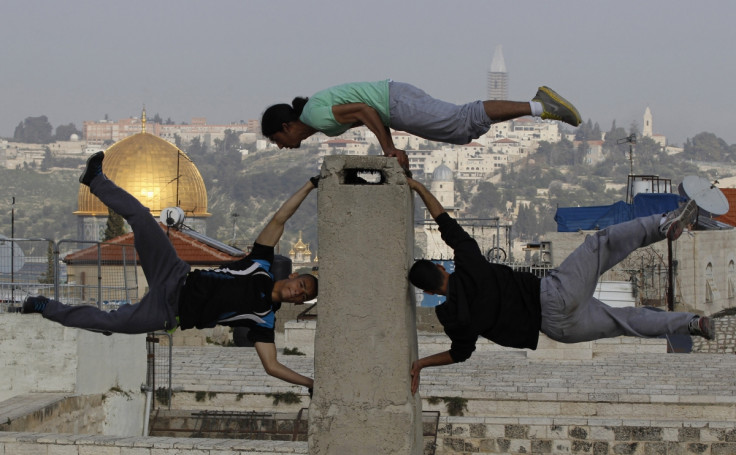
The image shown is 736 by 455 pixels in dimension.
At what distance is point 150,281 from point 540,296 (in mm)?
2682

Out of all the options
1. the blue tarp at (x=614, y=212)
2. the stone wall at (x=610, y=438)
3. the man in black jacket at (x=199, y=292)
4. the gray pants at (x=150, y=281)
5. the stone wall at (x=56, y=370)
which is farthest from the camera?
the blue tarp at (x=614, y=212)

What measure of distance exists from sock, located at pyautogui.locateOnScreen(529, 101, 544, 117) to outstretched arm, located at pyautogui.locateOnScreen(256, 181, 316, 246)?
1547mm

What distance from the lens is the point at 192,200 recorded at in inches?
3337

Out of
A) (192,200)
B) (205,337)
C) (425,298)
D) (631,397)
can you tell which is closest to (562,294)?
(631,397)

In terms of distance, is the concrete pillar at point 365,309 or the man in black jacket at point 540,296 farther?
the concrete pillar at point 365,309

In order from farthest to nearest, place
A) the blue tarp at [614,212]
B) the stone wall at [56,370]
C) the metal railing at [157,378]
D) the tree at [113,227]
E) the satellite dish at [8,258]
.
Answer: the tree at [113,227] → the blue tarp at [614,212] → the satellite dish at [8,258] → the metal railing at [157,378] → the stone wall at [56,370]

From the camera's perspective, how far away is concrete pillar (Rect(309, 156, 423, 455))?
808 centimetres

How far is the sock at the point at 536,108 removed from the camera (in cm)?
816

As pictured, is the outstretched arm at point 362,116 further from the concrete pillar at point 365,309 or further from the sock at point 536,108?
the sock at point 536,108

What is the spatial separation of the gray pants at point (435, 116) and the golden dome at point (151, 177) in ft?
240

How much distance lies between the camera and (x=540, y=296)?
801 cm

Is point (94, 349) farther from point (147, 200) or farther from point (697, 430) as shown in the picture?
point (147, 200)

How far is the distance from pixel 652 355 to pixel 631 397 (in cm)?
584

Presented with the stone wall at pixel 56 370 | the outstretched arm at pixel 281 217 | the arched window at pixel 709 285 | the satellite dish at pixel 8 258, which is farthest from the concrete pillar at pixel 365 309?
the arched window at pixel 709 285
